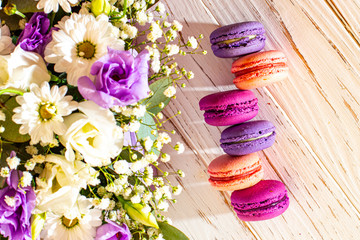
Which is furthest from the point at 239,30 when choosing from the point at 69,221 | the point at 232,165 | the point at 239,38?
the point at 69,221

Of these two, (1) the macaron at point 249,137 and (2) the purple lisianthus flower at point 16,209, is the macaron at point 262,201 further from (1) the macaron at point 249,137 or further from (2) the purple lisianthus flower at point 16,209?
(2) the purple lisianthus flower at point 16,209

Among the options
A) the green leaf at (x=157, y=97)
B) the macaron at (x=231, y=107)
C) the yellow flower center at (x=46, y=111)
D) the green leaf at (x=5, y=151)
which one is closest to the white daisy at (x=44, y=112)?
the yellow flower center at (x=46, y=111)

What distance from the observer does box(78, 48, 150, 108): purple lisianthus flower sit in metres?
0.50

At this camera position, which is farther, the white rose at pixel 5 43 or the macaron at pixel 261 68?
the macaron at pixel 261 68

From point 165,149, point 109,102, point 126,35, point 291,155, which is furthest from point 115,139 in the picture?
point 291,155

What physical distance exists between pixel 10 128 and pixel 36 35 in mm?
157

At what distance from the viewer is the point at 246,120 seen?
75 centimetres

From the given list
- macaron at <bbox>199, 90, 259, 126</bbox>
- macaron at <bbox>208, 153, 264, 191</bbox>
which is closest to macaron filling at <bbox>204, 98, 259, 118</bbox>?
macaron at <bbox>199, 90, 259, 126</bbox>

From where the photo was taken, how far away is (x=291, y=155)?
0.84 m

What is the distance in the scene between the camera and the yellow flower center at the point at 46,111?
52 centimetres

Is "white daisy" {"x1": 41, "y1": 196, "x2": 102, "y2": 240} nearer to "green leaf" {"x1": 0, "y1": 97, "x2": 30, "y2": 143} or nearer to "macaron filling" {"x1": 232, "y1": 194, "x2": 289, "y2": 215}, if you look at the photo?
"green leaf" {"x1": 0, "y1": 97, "x2": 30, "y2": 143}

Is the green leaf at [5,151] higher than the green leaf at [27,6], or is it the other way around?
the green leaf at [27,6]

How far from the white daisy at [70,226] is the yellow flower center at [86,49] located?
25cm

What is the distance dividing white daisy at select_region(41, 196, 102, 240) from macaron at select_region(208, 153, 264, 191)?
A: 11.0 inches
